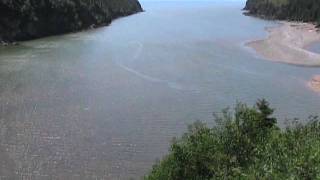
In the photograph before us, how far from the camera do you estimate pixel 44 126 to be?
48.9 m

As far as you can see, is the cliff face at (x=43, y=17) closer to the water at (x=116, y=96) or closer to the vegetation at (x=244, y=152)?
the water at (x=116, y=96)

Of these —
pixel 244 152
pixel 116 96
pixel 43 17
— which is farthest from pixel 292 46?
pixel 244 152

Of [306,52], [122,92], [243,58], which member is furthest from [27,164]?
[306,52]

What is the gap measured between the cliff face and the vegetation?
86.3m

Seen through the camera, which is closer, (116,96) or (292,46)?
(116,96)

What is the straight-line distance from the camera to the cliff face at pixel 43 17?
114 m

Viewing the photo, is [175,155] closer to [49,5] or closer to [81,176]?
[81,176]

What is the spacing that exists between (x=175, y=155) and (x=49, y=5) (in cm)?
10705

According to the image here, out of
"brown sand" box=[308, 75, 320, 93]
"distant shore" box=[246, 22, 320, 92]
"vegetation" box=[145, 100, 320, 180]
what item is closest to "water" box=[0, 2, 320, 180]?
"brown sand" box=[308, 75, 320, 93]

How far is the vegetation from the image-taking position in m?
22.3

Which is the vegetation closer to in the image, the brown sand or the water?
the water

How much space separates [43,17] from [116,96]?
70934 millimetres

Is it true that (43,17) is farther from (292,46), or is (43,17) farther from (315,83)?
(315,83)

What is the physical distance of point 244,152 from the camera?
29266 mm
